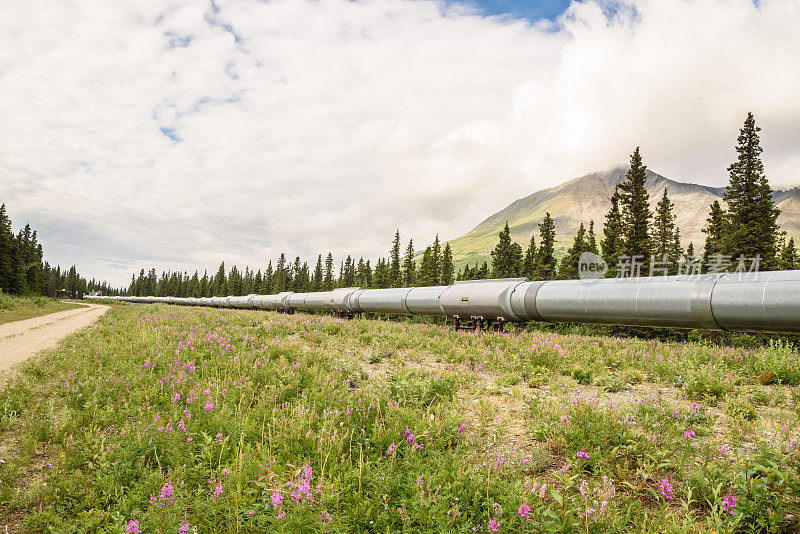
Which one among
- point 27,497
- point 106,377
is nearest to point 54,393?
point 106,377

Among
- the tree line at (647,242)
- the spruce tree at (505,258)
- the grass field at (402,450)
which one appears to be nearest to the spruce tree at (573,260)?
the tree line at (647,242)

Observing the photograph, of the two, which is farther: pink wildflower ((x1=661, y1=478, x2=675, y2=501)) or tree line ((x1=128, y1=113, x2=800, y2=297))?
tree line ((x1=128, y1=113, x2=800, y2=297))

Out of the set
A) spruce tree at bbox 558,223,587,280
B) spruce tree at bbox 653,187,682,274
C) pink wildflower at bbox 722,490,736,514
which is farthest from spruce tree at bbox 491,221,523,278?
pink wildflower at bbox 722,490,736,514

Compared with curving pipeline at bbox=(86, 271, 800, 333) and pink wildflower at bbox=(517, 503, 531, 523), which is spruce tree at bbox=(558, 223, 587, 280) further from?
pink wildflower at bbox=(517, 503, 531, 523)

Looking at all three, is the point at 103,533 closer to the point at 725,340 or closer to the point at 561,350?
the point at 561,350

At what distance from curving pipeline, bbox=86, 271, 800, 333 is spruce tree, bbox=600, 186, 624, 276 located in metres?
28.0

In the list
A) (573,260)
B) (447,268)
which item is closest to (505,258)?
(447,268)

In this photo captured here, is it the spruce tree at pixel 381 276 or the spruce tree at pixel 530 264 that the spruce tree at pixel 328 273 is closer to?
the spruce tree at pixel 381 276

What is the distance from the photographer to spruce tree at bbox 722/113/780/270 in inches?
1358

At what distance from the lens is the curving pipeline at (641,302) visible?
9.47m

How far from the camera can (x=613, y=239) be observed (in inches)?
1656

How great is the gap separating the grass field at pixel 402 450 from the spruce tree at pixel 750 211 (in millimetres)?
35024

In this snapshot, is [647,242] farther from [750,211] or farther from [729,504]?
[729,504]

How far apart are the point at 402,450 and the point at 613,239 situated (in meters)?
44.2
